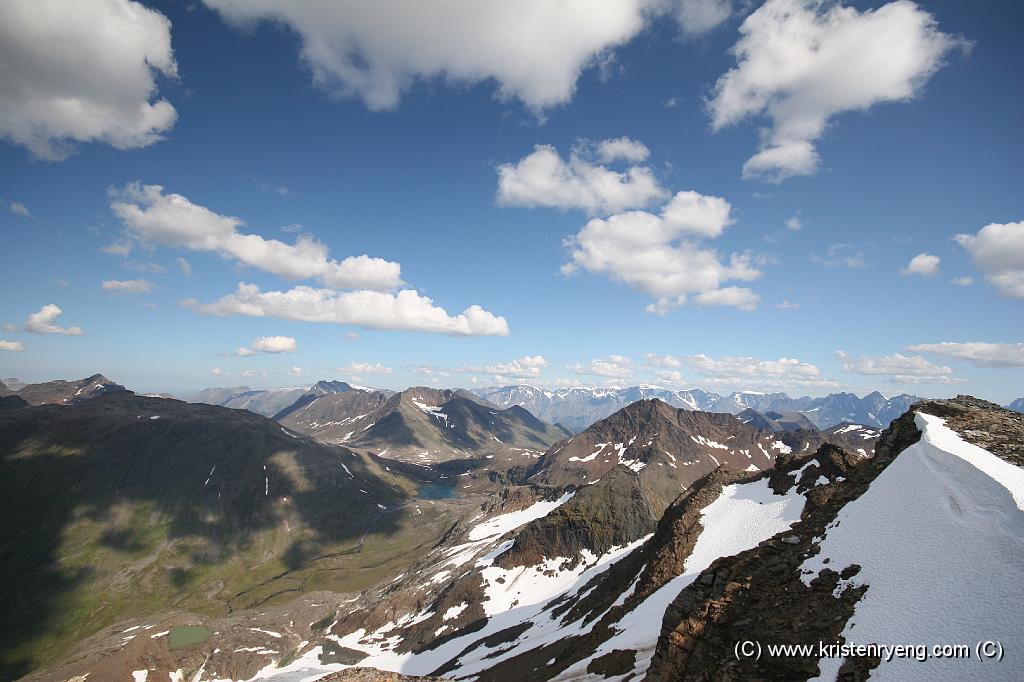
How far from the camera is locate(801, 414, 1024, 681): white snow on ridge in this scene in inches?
535

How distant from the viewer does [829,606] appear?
1856cm

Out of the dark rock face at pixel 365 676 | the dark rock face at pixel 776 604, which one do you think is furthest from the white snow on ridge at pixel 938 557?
the dark rock face at pixel 365 676

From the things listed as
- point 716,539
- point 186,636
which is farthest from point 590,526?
point 186,636

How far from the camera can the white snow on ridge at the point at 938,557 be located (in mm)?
13594

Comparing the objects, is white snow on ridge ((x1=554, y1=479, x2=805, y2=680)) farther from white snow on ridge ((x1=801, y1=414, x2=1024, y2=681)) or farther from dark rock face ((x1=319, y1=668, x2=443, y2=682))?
white snow on ridge ((x1=801, y1=414, x2=1024, y2=681))

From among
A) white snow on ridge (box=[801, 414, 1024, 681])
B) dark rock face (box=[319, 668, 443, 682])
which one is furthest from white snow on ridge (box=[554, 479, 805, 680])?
white snow on ridge (box=[801, 414, 1024, 681])

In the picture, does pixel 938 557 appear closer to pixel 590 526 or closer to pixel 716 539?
pixel 716 539

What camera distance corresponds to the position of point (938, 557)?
16891 mm

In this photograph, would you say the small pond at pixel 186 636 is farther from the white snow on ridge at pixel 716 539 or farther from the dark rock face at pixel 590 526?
the white snow on ridge at pixel 716 539

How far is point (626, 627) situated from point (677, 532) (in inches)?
725

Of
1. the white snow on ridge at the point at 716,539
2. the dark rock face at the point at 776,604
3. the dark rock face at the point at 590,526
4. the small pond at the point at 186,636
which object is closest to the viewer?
the dark rock face at the point at 776,604

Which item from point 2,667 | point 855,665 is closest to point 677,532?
point 855,665

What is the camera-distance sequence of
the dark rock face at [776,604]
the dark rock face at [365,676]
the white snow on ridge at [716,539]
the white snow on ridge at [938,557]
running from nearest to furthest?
the white snow on ridge at [938,557], the dark rock face at [776,604], the dark rock face at [365,676], the white snow on ridge at [716,539]

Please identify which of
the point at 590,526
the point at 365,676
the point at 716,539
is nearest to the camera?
the point at 365,676
